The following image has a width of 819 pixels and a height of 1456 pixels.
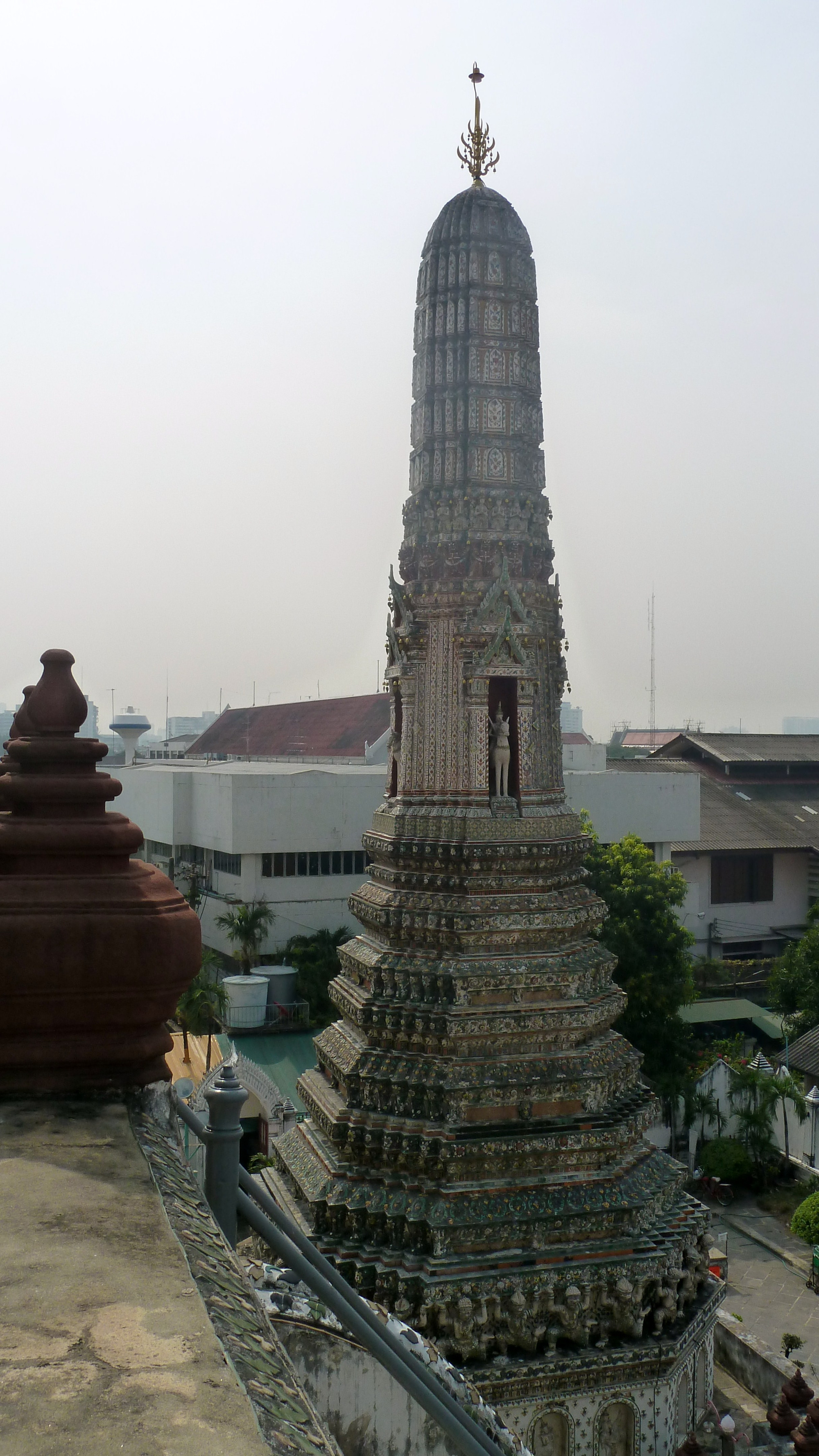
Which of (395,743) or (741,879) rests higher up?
(395,743)

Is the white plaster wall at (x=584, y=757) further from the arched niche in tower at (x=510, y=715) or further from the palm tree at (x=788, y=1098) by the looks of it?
the arched niche in tower at (x=510, y=715)

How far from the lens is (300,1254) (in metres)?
3.76

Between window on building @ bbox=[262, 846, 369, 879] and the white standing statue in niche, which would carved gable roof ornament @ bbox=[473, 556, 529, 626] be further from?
window on building @ bbox=[262, 846, 369, 879]

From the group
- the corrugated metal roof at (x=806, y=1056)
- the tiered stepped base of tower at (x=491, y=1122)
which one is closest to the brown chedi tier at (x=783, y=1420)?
the tiered stepped base of tower at (x=491, y=1122)

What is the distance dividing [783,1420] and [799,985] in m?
19.9

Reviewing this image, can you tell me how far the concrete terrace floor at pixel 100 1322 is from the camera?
8.40 feet

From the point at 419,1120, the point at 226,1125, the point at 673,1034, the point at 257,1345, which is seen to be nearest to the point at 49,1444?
the point at 257,1345

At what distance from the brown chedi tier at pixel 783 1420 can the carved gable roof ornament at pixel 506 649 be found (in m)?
10.1

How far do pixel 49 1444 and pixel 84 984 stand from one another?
7.69ft

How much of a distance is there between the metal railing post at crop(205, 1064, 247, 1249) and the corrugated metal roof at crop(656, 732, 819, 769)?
50.4 m

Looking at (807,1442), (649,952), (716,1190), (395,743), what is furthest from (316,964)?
(807,1442)

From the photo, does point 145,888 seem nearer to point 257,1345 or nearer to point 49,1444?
point 257,1345

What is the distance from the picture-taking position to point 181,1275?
11.3 feet

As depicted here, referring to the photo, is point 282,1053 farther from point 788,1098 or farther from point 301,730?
point 301,730
